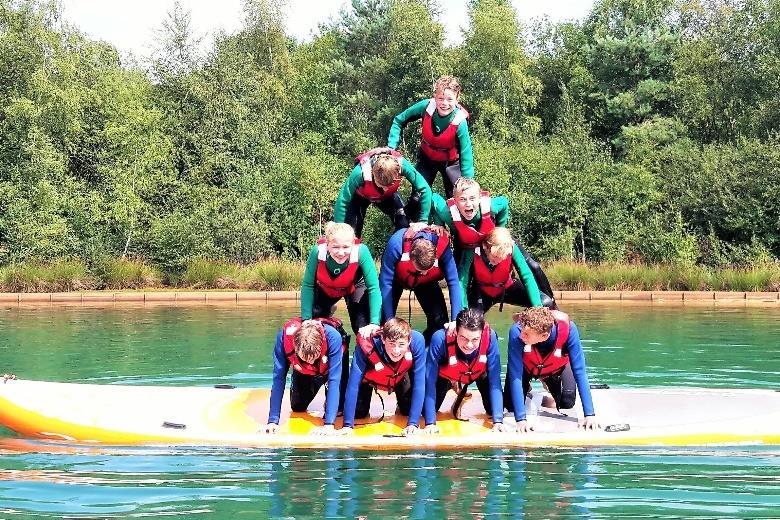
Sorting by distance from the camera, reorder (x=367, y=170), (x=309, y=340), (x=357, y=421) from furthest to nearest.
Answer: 1. (x=367, y=170)
2. (x=357, y=421)
3. (x=309, y=340)

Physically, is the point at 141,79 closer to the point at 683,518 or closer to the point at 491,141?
the point at 491,141

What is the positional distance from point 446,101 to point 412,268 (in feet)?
4.77

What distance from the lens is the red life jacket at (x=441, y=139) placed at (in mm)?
9062

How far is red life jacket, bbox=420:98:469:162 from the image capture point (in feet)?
29.7

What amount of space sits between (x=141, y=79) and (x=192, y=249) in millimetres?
17448

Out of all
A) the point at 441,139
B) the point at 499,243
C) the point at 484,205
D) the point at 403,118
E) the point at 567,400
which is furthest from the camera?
the point at 403,118

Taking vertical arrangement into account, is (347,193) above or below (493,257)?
above

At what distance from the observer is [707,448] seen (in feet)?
26.5

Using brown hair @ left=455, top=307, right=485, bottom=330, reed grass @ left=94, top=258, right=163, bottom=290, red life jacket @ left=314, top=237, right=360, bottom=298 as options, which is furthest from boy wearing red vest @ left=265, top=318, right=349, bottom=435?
reed grass @ left=94, top=258, right=163, bottom=290

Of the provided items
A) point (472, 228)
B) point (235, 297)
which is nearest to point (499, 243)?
point (472, 228)

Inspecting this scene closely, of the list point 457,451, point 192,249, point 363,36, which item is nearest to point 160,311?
point 192,249

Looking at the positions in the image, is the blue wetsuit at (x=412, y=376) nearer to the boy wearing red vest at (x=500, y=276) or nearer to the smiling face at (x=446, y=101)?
the boy wearing red vest at (x=500, y=276)

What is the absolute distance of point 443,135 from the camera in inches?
360

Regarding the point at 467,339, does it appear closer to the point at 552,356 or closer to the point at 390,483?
the point at 552,356
